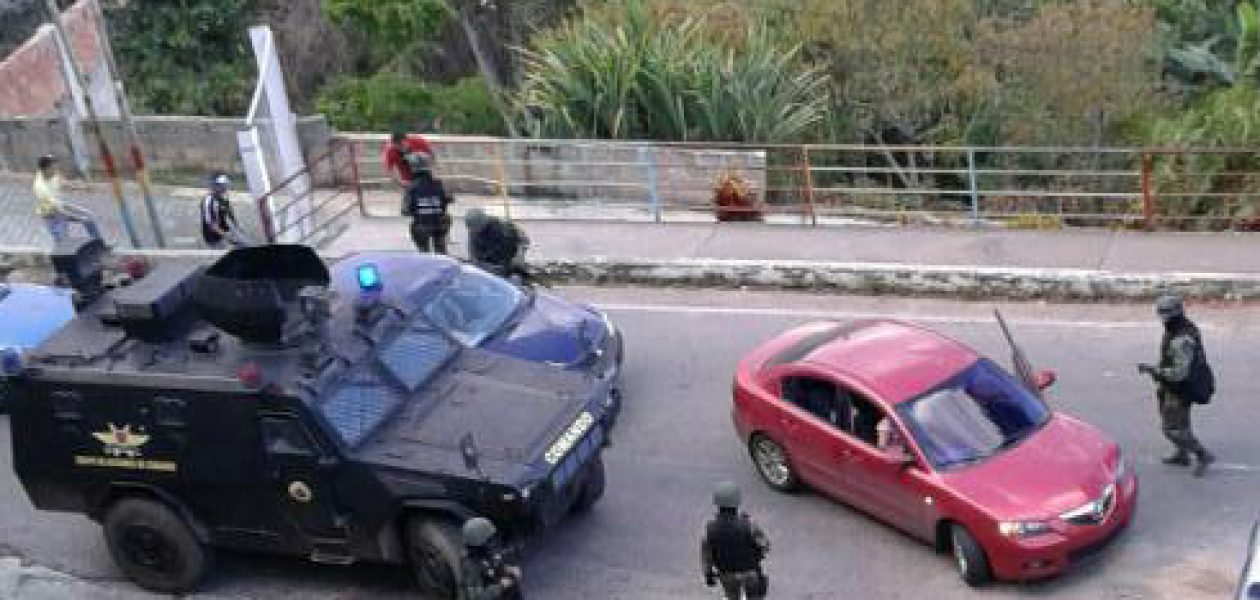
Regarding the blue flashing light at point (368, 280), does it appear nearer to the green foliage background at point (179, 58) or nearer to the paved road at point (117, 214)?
the paved road at point (117, 214)

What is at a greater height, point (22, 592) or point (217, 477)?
point (217, 477)

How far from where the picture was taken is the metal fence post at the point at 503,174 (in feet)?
61.7

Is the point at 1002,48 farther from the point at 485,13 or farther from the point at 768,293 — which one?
the point at 485,13

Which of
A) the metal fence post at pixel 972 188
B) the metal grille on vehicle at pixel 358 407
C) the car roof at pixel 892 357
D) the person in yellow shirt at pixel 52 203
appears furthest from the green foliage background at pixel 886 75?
the metal grille on vehicle at pixel 358 407

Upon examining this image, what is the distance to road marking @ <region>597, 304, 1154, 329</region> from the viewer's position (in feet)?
Result: 47.7

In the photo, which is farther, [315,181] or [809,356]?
[315,181]

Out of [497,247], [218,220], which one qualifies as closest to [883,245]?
[497,247]

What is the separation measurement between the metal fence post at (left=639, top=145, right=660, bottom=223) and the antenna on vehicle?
7603 millimetres

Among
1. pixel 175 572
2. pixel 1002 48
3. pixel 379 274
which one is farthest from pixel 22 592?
pixel 1002 48

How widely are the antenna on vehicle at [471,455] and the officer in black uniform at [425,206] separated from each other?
5093 mm

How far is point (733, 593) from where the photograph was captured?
10.2m

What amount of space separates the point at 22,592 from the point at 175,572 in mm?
1299

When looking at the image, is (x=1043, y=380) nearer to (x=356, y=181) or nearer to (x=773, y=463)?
(x=773, y=463)

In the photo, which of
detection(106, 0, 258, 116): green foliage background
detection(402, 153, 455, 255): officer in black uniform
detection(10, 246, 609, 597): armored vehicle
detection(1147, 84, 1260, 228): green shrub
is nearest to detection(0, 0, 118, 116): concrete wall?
detection(106, 0, 258, 116): green foliage background
